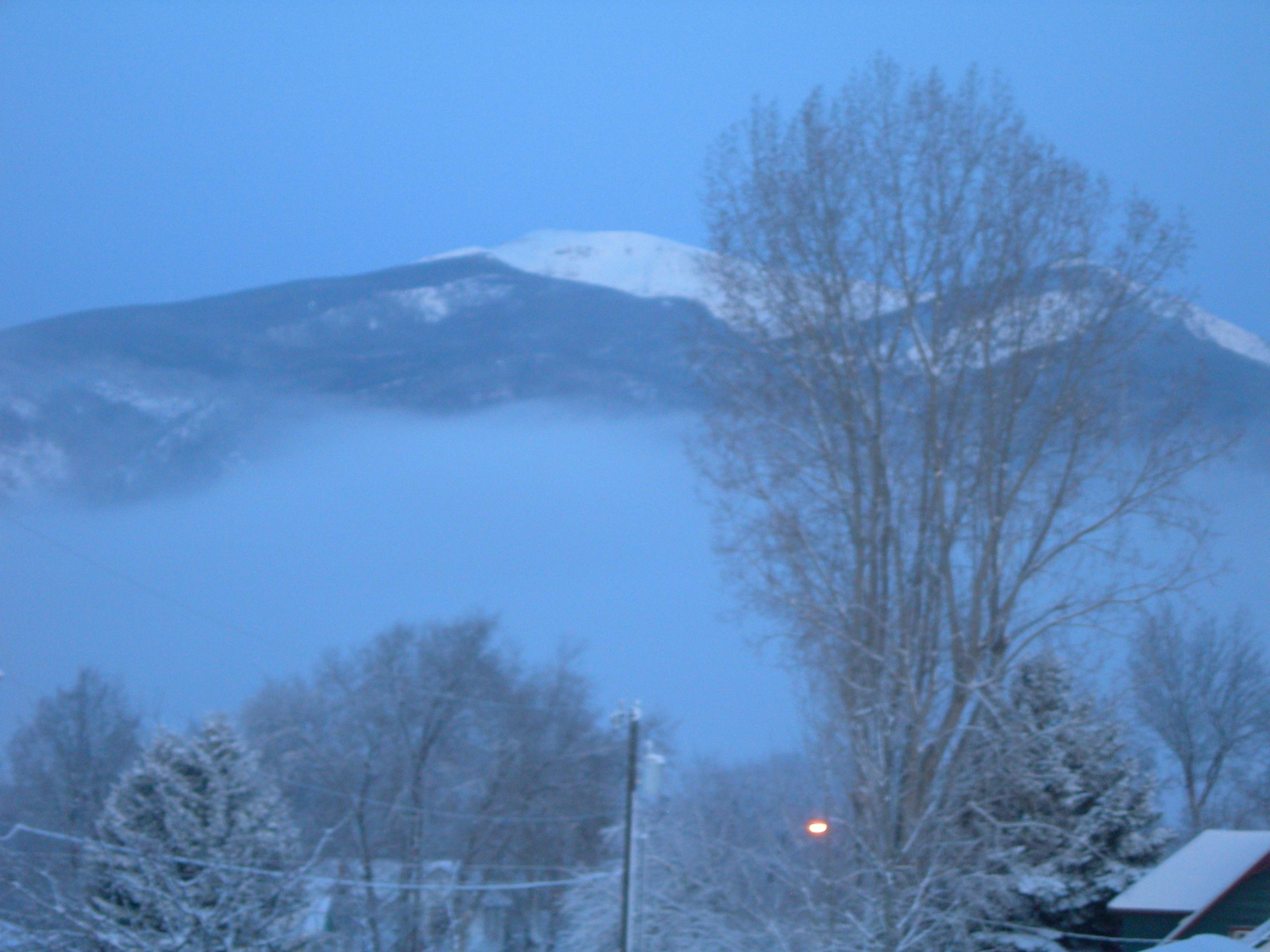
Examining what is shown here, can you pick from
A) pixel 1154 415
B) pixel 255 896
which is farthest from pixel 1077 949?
pixel 255 896

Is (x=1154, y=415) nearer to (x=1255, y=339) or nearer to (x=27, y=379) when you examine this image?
(x=1255, y=339)

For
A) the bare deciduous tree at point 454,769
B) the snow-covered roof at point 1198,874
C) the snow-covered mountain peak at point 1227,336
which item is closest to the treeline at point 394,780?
the bare deciduous tree at point 454,769

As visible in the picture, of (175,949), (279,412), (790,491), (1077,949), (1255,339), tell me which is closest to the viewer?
(175,949)

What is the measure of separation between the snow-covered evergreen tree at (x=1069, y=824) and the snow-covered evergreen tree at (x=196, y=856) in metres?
9.27

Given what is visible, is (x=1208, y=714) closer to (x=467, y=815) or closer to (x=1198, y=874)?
(x=1198, y=874)

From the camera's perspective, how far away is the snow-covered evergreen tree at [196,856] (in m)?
7.67

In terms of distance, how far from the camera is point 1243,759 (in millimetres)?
22141

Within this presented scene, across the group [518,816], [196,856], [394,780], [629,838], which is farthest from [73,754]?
[629,838]

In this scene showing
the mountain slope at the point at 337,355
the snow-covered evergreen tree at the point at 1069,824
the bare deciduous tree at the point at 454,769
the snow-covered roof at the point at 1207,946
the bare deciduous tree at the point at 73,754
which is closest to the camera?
the snow-covered roof at the point at 1207,946

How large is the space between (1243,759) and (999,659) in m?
11.2

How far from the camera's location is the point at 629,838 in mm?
16938

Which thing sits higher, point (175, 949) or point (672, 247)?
point (672, 247)

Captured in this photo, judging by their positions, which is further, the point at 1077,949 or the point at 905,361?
the point at 1077,949

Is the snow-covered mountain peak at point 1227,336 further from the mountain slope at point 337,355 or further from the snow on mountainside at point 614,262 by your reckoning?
the mountain slope at point 337,355
